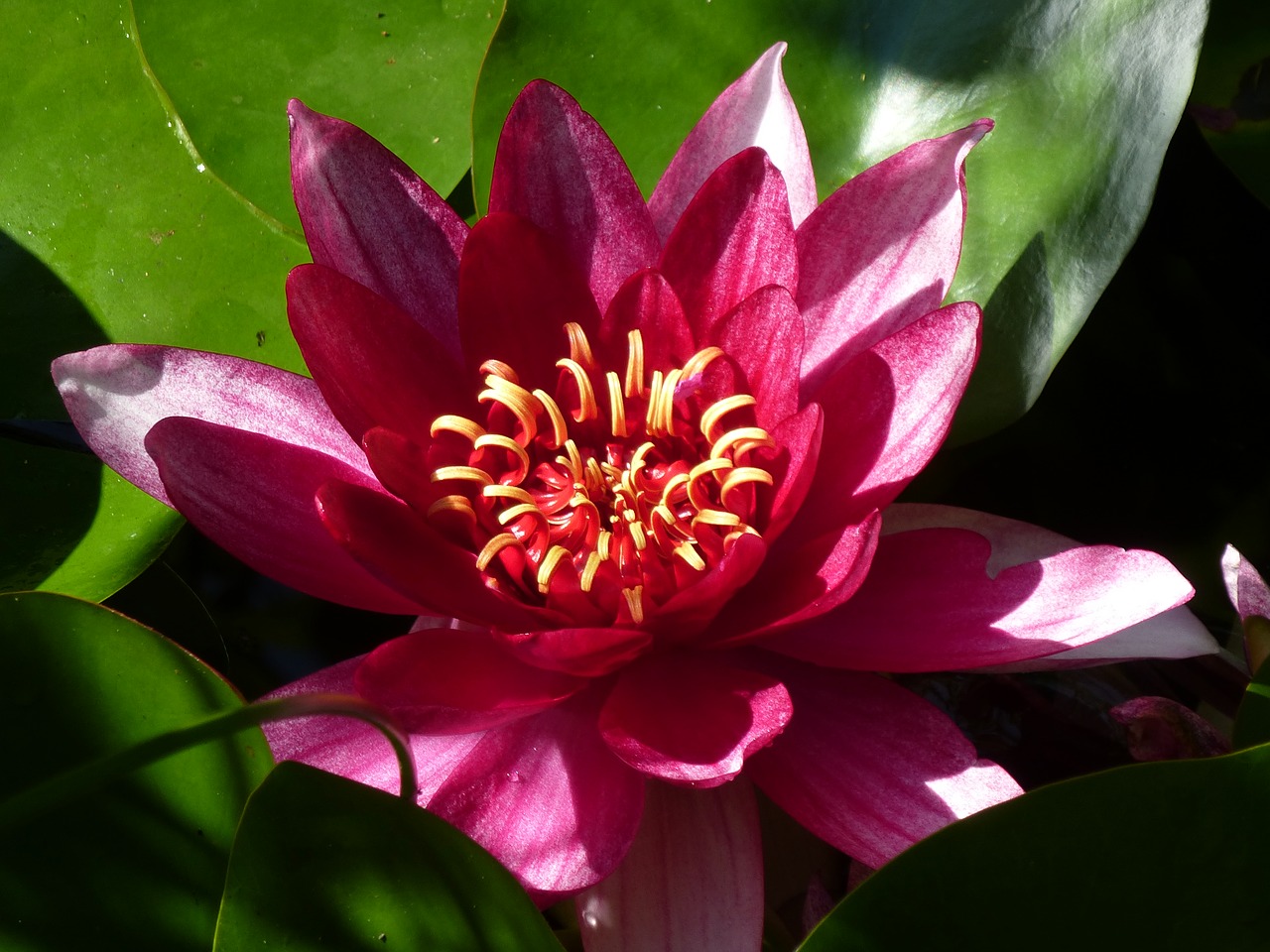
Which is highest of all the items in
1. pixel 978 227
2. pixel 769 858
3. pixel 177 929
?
pixel 978 227

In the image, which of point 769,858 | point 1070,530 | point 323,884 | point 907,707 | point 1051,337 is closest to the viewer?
point 323,884

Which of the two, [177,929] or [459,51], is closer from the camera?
[177,929]

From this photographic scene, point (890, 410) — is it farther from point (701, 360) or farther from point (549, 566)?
point (549, 566)

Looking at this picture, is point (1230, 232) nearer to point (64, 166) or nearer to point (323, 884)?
point (323, 884)

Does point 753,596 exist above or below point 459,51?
below

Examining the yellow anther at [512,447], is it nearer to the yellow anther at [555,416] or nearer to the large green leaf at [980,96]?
the yellow anther at [555,416]

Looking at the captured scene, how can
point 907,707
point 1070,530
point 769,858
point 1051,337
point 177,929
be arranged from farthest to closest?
1. point 1070,530
2. point 769,858
3. point 1051,337
4. point 907,707
5. point 177,929

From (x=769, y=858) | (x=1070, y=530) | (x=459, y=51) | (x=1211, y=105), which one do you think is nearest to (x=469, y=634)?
(x=769, y=858)
